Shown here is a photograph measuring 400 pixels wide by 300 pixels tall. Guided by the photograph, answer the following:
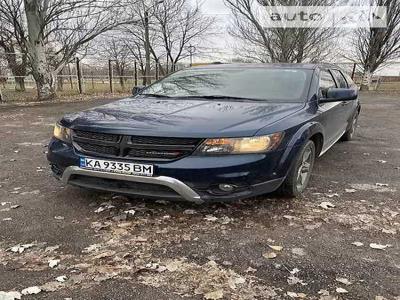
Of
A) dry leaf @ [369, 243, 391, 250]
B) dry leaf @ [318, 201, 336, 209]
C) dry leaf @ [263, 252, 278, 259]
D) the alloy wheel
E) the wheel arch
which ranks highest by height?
the wheel arch

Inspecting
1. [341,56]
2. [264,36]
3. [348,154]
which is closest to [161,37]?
[264,36]

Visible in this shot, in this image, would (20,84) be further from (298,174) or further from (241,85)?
(298,174)

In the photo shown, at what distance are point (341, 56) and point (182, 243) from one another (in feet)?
85.5

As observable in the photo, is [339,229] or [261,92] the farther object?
[261,92]

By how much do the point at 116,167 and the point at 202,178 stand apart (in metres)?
0.70

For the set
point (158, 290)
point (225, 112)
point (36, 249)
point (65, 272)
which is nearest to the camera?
point (158, 290)

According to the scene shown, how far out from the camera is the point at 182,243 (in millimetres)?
2832

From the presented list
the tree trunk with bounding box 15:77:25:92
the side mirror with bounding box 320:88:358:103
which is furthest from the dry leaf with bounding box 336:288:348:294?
the tree trunk with bounding box 15:77:25:92

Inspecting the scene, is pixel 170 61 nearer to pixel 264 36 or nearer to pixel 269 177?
pixel 264 36

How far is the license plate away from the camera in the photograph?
9.77 feet

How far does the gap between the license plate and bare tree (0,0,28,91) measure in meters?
13.8

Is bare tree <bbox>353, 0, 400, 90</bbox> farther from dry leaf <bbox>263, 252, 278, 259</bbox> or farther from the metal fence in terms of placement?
dry leaf <bbox>263, 252, 278, 259</bbox>

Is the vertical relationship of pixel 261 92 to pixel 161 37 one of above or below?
below

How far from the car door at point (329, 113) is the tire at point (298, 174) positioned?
1.52 feet
